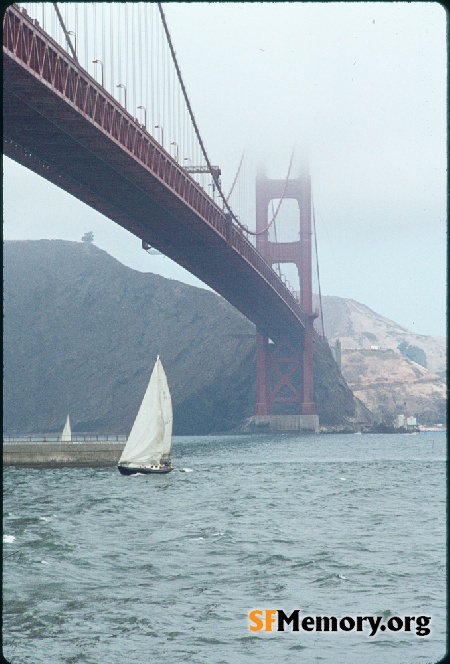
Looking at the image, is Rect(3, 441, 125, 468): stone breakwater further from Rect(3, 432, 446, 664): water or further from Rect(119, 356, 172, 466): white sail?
Rect(3, 432, 446, 664): water

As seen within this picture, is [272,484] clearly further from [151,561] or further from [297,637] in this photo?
[297,637]

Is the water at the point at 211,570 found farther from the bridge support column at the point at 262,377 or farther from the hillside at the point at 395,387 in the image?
the hillside at the point at 395,387

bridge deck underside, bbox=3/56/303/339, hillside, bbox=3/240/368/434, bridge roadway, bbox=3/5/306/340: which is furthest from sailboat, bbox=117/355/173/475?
hillside, bbox=3/240/368/434

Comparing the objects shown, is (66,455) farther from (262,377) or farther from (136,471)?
(262,377)

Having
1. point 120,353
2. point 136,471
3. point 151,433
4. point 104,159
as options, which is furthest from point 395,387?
point 136,471

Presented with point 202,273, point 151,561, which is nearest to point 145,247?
point 202,273
